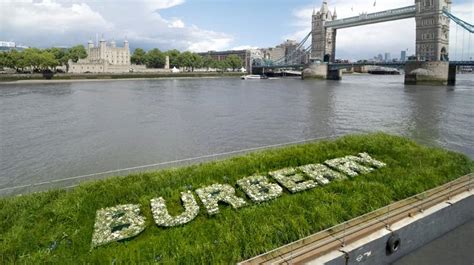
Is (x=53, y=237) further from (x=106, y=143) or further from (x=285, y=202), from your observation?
(x=106, y=143)

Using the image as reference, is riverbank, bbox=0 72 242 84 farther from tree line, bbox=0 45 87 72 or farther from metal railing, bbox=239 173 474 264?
metal railing, bbox=239 173 474 264

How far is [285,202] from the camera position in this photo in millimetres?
10367

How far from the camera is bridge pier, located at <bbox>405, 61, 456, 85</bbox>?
91.4 metres

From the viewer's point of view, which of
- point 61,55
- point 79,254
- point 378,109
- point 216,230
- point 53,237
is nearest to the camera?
point 79,254

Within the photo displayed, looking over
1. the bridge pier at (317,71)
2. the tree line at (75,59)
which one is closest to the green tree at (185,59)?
the tree line at (75,59)

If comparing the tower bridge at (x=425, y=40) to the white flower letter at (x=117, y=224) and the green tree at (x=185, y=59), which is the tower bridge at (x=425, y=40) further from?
the white flower letter at (x=117, y=224)

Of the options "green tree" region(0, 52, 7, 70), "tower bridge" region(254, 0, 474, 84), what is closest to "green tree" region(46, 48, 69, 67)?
"green tree" region(0, 52, 7, 70)

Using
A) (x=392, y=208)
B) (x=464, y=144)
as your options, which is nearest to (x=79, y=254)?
(x=392, y=208)

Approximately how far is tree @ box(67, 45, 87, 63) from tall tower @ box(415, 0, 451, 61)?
120636 mm

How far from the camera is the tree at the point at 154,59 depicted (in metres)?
158

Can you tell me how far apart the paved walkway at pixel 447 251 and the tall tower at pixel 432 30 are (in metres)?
108

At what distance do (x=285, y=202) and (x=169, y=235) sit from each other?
3.57 meters

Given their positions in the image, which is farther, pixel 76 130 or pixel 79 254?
pixel 76 130

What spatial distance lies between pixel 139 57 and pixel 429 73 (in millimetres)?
117819
